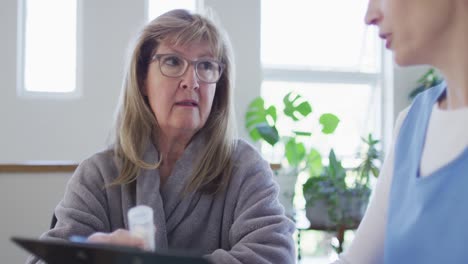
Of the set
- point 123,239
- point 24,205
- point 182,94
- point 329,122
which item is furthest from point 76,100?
point 123,239

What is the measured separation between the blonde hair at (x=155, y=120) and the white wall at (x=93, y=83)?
299 cm

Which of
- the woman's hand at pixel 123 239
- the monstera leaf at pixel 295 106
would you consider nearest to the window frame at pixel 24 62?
the monstera leaf at pixel 295 106

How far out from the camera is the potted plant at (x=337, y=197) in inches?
137

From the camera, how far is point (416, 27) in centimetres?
71

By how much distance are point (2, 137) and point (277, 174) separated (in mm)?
2531

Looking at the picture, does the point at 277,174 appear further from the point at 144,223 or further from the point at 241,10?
the point at 144,223

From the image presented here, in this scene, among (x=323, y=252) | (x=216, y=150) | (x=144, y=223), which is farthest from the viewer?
(x=323, y=252)

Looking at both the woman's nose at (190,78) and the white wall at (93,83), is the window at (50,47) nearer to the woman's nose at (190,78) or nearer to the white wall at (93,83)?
the white wall at (93,83)

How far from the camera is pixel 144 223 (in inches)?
30.8

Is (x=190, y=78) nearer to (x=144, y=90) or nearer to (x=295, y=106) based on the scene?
(x=144, y=90)

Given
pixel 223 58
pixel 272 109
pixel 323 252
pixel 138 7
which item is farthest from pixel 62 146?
pixel 223 58

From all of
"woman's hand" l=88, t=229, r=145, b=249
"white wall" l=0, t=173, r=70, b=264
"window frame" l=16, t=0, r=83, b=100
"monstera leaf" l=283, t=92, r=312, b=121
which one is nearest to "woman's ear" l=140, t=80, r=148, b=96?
"woman's hand" l=88, t=229, r=145, b=249

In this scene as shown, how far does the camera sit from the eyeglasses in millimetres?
1327

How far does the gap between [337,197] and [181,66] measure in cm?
237
